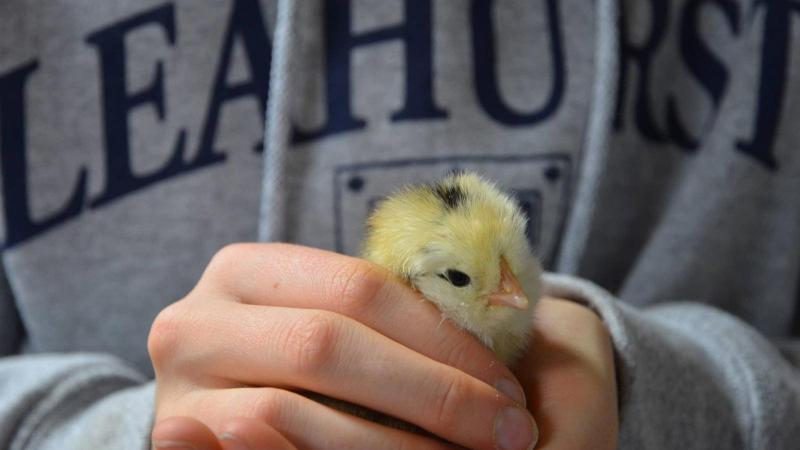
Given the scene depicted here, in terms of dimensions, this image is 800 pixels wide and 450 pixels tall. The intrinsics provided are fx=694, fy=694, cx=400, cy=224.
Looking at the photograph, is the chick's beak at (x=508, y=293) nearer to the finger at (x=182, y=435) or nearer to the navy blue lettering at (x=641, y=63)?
the finger at (x=182, y=435)

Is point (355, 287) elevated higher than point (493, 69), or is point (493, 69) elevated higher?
point (493, 69)

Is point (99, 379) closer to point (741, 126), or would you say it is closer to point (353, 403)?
point (353, 403)

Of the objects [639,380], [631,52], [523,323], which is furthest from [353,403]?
[631,52]

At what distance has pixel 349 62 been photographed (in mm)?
727

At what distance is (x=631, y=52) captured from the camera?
760 millimetres

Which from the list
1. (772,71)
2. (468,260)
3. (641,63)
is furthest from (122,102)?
(772,71)

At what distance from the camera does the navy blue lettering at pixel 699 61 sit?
2.54 feet

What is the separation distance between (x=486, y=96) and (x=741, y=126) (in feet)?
0.93

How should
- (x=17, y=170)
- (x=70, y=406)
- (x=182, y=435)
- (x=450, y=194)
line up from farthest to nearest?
1. (x=17, y=170)
2. (x=70, y=406)
3. (x=450, y=194)
4. (x=182, y=435)

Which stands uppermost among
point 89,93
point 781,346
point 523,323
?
point 89,93

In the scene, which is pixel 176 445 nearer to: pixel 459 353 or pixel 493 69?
pixel 459 353

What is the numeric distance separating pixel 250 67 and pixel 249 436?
46 centimetres

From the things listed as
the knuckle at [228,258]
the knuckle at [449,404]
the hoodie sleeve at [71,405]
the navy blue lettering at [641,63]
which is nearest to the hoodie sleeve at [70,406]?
the hoodie sleeve at [71,405]

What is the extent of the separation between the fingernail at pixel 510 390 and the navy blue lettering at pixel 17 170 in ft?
1.68
